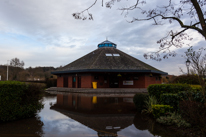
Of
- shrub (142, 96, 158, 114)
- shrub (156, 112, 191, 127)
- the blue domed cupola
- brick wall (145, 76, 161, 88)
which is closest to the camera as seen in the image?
shrub (156, 112, 191, 127)

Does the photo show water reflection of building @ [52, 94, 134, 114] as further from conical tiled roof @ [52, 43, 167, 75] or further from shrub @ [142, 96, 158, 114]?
conical tiled roof @ [52, 43, 167, 75]

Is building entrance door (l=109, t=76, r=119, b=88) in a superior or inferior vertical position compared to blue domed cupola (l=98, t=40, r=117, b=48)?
inferior

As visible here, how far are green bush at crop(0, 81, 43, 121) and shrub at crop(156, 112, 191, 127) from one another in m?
5.21

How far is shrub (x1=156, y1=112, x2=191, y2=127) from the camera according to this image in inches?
207

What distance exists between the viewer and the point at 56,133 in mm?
4832

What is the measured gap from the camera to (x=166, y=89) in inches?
310

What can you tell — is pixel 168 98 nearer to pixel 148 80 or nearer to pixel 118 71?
pixel 118 71

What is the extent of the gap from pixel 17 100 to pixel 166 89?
683 cm

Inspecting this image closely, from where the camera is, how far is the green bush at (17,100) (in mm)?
5793

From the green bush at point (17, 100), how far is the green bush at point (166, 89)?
5.73 metres

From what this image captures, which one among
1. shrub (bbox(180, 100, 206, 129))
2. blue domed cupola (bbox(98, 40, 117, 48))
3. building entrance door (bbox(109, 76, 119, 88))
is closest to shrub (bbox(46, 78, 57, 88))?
blue domed cupola (bbox(98, 40, 117, 48))

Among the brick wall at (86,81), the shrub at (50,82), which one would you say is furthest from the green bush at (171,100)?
the shrub at (50,82)

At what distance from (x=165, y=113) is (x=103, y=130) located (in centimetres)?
265

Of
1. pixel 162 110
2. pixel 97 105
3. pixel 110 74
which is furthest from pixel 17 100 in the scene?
pixel 110 74
